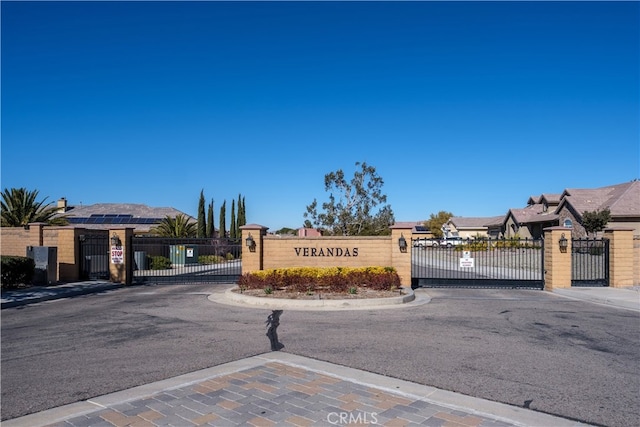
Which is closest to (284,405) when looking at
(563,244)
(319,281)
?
(319,281)

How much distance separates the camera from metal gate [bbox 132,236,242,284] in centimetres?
1898

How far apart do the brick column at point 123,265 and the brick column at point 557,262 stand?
1595 centimetres

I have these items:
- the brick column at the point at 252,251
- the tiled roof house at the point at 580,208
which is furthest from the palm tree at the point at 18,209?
the tiled roof house at the point at 580,208

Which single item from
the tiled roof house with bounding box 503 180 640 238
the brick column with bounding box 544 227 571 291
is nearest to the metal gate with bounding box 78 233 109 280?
the brick column with bounding box 544 227 571 291

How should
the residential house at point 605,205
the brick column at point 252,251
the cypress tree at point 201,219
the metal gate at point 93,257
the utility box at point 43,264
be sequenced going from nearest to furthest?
the utility box at point 43,264 → the brick column at point 252,251 → the metal gate at point 93,257 → the residential house at point 605,205 → the cypress tree at point 201,219

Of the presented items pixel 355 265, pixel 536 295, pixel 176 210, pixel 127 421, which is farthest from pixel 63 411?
pixel 176 210

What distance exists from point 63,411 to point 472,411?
4269 mm

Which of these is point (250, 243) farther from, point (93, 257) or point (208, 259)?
point (208, 259)

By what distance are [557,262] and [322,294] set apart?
30.2 feet

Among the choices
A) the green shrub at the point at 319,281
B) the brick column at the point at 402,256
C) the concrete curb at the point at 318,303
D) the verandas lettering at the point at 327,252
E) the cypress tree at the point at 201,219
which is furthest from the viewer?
the cypress tree at the point at 201,219

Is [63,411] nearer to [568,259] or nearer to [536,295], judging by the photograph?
[536,295]

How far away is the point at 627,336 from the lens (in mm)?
9172

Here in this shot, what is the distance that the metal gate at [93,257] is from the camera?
18.7 metres

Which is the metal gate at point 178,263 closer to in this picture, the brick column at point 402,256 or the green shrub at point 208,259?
the green shrub at point 208,259
